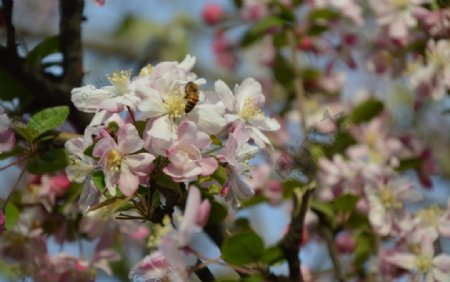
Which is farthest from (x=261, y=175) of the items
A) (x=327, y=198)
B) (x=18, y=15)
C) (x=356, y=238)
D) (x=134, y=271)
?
(x=18, y=15)

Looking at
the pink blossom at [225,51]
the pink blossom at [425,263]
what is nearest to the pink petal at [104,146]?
the pink blossom at [425,263]

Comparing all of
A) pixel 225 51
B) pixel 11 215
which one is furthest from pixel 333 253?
pixel 225 51

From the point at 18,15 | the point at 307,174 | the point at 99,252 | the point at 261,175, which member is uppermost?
the point at 307,174

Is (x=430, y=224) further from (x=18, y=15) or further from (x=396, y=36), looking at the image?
(x=18, y=15)

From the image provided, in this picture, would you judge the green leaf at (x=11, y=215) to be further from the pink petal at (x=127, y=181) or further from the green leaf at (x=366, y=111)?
the green leaf at (x=366, y=111)

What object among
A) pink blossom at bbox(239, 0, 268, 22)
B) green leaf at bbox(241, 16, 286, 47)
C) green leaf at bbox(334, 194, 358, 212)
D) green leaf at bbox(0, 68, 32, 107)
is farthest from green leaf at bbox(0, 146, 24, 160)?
pink blossom at bbox(239, 0, 268, 22)

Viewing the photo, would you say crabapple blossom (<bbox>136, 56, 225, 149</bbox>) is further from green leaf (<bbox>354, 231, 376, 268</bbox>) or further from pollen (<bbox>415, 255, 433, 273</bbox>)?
green leaf (<bbox>354, 231, 376, 268</bbox>)
